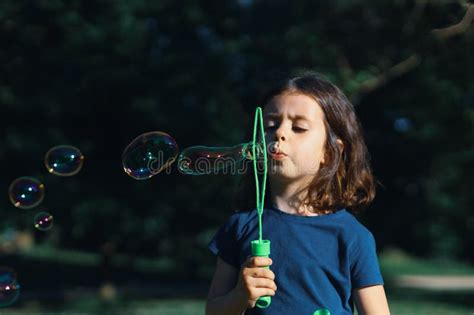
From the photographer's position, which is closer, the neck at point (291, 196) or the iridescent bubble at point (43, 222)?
the neck at point (291, 196)

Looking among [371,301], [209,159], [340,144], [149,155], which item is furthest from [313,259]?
[149,155]

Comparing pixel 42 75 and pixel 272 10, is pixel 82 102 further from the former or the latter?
pixel 272 10

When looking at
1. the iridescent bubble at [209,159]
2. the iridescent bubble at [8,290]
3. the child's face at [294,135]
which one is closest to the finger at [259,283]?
the child's face at [294,135]

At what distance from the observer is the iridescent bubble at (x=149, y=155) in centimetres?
347

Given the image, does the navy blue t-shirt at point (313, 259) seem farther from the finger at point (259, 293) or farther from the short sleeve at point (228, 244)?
the finger at point (259, 293)

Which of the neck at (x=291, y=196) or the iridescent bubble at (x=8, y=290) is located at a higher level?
the neck at (x=291, y=196)

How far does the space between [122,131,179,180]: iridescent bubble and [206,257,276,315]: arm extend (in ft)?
3.66

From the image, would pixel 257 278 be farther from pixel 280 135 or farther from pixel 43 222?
pixel 43 222

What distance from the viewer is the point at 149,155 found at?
3.49 metres

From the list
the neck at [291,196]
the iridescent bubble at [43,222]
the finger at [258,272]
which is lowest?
the finger at [258,272]

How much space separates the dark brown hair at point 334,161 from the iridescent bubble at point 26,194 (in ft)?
7.26

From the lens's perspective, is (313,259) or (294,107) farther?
(294,107)

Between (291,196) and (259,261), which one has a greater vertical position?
(291,196)

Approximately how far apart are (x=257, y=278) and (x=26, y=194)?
112 inches
